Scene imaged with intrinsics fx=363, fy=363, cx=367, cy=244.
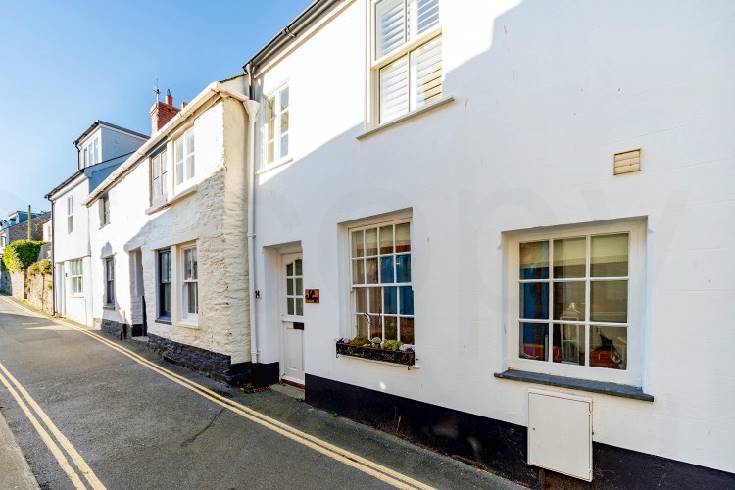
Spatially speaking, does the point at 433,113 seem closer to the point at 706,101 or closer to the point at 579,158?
the point at 579,158

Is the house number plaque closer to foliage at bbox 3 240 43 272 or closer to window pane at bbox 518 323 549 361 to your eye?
window pane at bbox 518 323 549 361

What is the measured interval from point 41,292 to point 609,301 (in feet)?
90.8

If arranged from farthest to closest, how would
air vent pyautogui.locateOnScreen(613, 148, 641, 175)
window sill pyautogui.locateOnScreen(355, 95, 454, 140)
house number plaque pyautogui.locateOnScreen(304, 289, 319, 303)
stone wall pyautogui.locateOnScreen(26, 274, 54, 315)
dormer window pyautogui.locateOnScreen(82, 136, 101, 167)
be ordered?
stone wall pyautogui.locateOnScreen(26, 274, 54, 315) → dormer window pyautogui.locateOnScreen(82, 136, 101, 167) → house number plaque pyautogui.locateOnScreen(304, 289, 319, 303) → window sill pyautogui.locateOnScreen(355, 95, 454, 140) → air vent pyautogui.locateOnScreen(613, 148, 641, 175)

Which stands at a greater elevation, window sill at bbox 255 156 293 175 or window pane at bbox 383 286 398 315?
window sill at bbox 255 156 293 175

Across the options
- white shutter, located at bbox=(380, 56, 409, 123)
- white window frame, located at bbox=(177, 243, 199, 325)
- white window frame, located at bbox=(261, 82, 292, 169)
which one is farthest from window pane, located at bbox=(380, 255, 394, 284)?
white window frame, located at bbox=(177, 243, 199, 325)

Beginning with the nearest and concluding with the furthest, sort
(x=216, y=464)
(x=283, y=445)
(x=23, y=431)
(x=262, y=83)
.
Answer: (x=216, y=464), (x=283, y=445), (x=23, y=431), (x=262, y=83)

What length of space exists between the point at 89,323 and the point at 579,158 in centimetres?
1792

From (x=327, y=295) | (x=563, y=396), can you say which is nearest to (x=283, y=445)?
(x=327, y=295)

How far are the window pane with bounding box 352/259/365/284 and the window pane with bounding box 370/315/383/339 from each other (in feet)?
1.88

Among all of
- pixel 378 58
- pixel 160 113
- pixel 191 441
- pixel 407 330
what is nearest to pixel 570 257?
pixel 407 330

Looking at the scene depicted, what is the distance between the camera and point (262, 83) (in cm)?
745

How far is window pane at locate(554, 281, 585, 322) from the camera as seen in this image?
361cm

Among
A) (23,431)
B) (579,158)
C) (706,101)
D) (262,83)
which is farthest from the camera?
(262,83)

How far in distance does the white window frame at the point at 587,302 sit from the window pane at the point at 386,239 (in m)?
1.69
